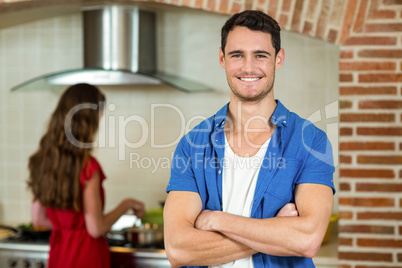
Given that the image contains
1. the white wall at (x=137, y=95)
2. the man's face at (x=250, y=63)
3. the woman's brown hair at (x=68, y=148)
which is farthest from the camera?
the white wall at (x=137, y=95)

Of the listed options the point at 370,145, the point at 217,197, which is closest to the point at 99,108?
the point at 217,197

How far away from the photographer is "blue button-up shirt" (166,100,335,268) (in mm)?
1685

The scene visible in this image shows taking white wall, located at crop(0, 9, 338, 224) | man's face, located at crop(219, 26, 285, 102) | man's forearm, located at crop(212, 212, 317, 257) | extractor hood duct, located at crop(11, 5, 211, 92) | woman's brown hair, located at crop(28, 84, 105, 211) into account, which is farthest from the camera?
white wall, located at crop(0, 9, 338, 224)

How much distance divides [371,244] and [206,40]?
5.70 feet

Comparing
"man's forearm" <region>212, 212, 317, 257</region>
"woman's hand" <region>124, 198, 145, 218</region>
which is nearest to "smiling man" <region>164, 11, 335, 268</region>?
"man's forearm" <region>212, 212, 317, 257</region>

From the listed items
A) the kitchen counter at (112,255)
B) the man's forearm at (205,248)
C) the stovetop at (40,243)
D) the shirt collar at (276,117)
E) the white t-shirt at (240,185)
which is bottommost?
the kitchen counter at (112,255)

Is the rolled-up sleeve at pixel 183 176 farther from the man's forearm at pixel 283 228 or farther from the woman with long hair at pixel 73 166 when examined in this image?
the woman with long hair at pixel 73 166

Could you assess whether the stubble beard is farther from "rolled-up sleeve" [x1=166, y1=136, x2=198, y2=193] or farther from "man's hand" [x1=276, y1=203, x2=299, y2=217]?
"man's hand" [x1=276, y1=203, x2=299, y2=217]

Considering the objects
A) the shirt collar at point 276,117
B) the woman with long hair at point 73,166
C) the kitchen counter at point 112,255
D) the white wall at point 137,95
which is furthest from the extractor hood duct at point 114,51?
the shirt collar at point 276,117

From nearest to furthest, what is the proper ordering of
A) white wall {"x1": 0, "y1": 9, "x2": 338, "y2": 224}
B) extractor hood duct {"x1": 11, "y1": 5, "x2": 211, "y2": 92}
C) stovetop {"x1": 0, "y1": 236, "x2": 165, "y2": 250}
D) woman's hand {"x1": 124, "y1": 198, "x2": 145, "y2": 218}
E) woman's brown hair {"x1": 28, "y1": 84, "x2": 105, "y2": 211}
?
1. woman's brown hair {"x1": 28, "y1": 84, "x2": 105, "y2": 211}
2. woman's hand {"x1": 124, "y1": 198, "x2": 145, "y2": 218}
3. stovetop {"x1": 0, "y1": 236, "x2": 165, "y2": 250}
4. extractor hood duct {"x1": 11, "y1": 5, "x2": 211, "y2": 92}
5. white wall {"x1": 0, "y1": 9, "x2": 338, "y2": 224}

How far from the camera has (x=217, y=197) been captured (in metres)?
1.72

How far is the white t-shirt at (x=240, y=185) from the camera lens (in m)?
1.71

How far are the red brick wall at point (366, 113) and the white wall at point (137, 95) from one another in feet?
2.34

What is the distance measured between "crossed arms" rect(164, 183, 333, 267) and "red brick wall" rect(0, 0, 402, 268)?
1.10 m
